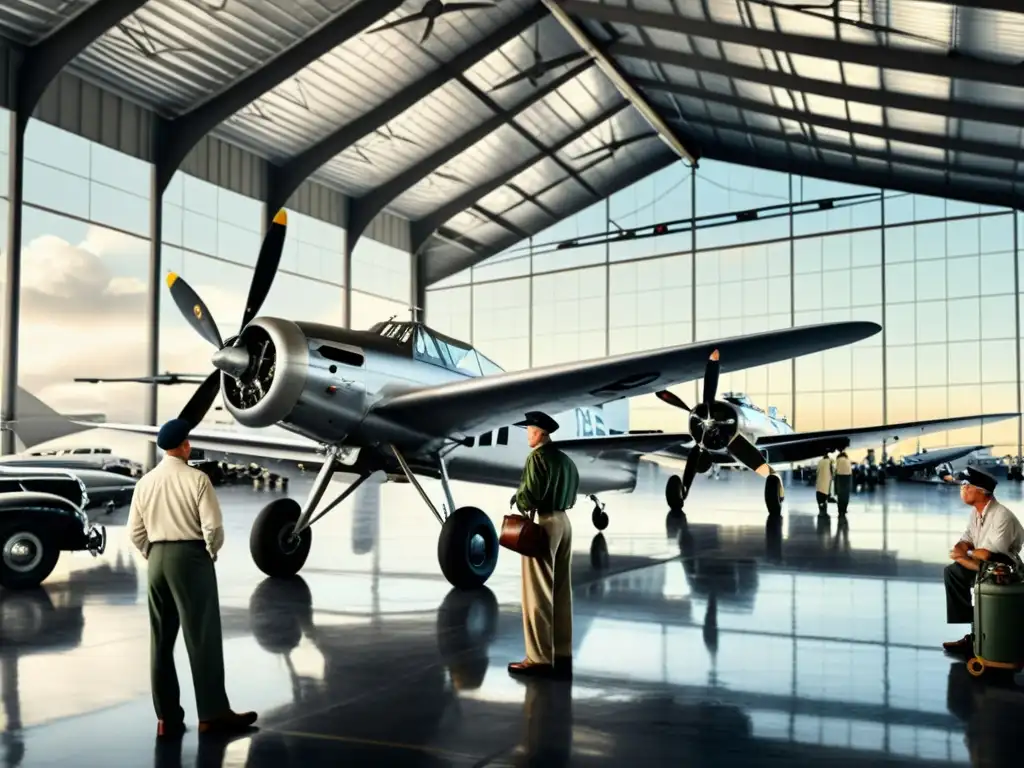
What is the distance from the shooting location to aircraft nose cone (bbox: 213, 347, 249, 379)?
9128mm

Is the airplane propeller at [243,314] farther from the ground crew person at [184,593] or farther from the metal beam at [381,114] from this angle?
the metal beam at [381,114]

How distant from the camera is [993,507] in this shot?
6.07m

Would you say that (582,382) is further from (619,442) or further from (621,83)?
(621,83)

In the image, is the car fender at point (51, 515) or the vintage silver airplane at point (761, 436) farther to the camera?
the vintage silver airplane at point (761, 436)

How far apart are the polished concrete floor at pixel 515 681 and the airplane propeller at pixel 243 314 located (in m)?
2.12

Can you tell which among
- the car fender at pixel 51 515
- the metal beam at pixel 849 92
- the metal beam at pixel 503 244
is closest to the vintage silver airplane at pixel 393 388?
the car fender at pixel 51 515

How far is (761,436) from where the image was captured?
22.0 meters

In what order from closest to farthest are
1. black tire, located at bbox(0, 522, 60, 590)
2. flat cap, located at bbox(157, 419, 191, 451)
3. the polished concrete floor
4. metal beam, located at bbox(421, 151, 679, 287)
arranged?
the polished concrete floor → flat cap, located at bbox(157, 419, 191, 451) → black tire, located at bbox(0, 522, 60, 590) → metal beam, located at bbox(421, 151, 679, 287)

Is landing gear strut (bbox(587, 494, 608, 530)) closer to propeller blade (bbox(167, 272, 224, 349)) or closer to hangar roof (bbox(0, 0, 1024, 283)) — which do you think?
propeller blade (bbox(167, 272, 224, 349))

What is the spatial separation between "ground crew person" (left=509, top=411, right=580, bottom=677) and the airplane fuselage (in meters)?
3.94

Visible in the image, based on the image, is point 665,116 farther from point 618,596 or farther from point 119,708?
point 119,708

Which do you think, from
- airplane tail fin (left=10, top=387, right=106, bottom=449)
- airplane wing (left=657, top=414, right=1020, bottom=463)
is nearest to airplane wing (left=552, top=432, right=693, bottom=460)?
airplane wing (left=657, top=414, right=1020, bottom=463)

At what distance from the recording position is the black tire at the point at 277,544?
10.2 m

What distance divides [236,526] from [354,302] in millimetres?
25059
